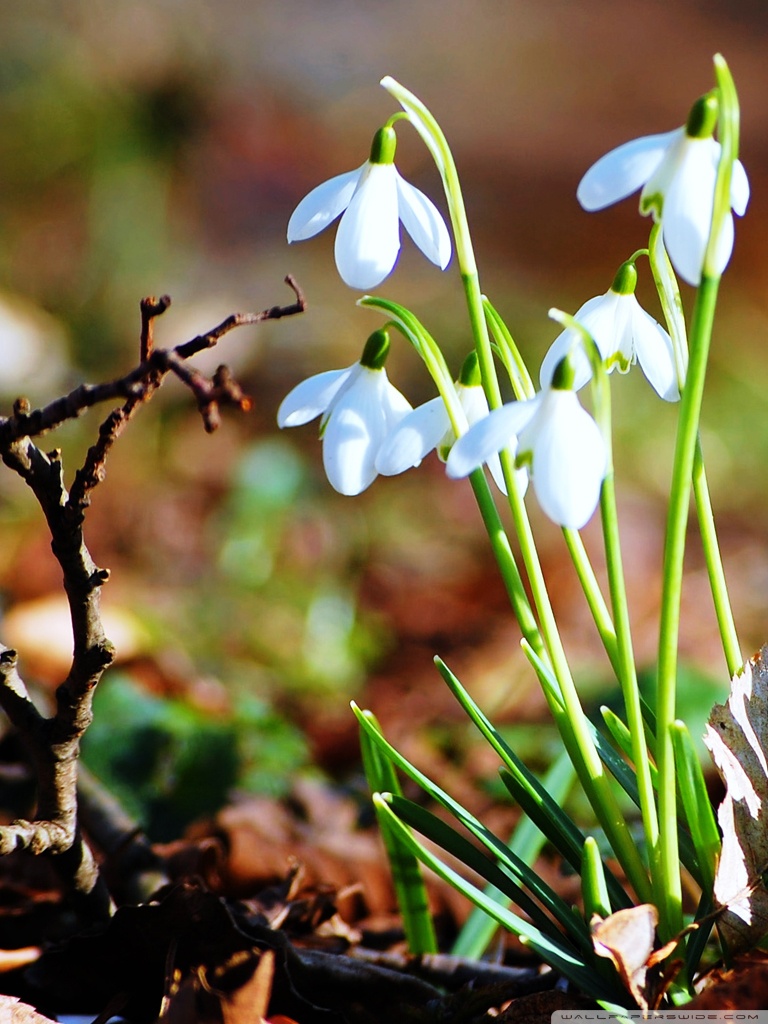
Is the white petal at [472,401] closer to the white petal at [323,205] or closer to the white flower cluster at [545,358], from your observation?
the white flower cluster at [545,358]

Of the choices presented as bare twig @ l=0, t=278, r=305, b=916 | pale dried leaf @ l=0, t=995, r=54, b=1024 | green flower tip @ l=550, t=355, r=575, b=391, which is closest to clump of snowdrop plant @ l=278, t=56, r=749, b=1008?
green flower tip @ l=550, t=355, r=575, b=391

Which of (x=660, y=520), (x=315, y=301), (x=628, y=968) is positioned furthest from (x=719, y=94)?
(x=315, y=301)

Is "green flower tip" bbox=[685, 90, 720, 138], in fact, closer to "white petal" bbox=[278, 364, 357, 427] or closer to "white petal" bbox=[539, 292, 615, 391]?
"white petal" bbox=[539, 292, 615, 391]

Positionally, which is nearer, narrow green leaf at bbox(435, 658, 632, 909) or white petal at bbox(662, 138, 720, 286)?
white petal at bbox(662, 138, 720, 286)

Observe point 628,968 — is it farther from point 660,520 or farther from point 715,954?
point 660,520

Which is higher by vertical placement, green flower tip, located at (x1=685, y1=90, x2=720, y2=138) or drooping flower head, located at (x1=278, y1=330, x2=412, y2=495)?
green flower tip, located at (x1=685, y1=90, x2=720, y2=138)

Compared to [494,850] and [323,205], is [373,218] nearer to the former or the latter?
[323,205]

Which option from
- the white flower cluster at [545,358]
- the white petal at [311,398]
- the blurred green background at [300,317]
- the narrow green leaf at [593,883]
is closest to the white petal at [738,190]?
the white flower cluster at [545,358]

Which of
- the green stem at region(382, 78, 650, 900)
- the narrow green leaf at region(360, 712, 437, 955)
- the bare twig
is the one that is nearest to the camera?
the bare twig
